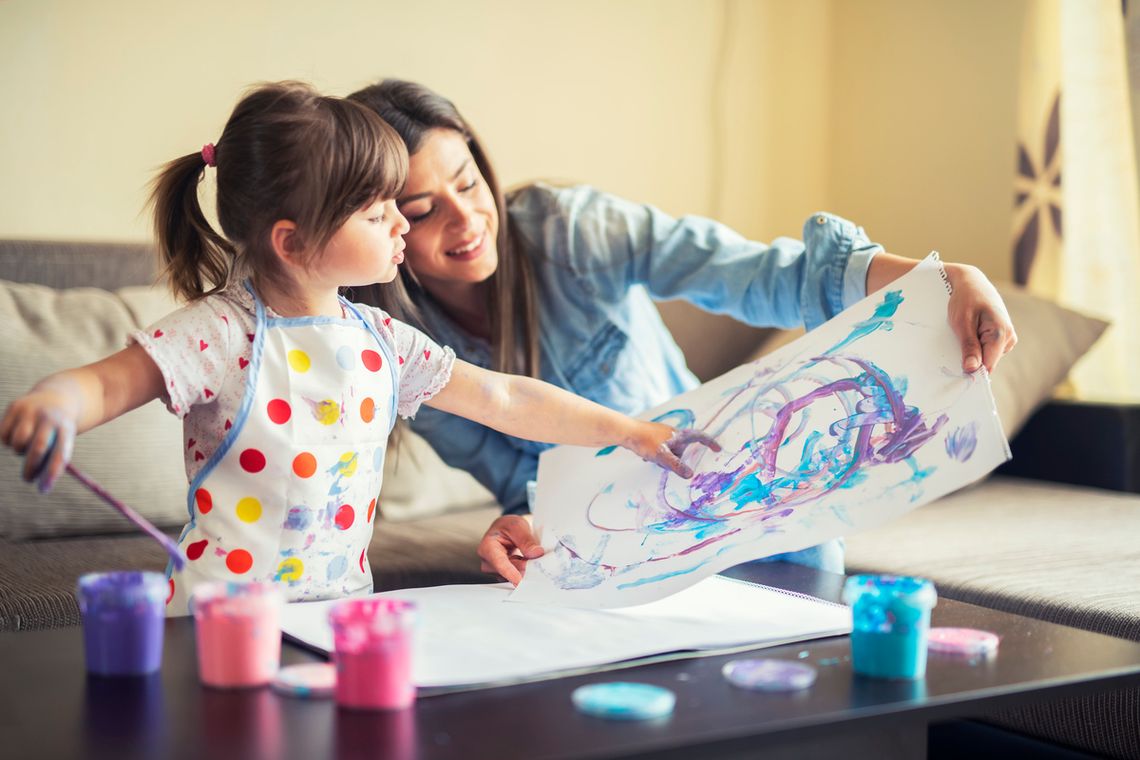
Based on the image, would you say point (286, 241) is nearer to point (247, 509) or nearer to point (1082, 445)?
point (247, 509)

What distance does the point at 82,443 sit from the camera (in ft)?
5.06

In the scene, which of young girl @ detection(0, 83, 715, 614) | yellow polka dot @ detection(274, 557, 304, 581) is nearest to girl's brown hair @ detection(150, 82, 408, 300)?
young girl @ detection(0, 83, 715, 614)

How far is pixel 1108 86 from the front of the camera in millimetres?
2156

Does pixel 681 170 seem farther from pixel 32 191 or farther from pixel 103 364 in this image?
pixel 103 364

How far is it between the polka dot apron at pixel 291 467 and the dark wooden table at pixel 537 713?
0.52 ft

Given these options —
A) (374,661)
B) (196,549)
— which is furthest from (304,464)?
(374,661)

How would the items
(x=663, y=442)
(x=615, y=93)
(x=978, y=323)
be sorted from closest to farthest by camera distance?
1. (x=978, y=323)
2. (x=663, y=442)
3. (x=615, y=93)

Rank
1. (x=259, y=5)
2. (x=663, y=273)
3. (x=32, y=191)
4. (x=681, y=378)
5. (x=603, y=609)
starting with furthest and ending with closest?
1. (x=259, y=5)
2. (x=32, y=191)
3. (x=681, y=378)
4. (x=663, y=273)
5. (x=603, y=609)

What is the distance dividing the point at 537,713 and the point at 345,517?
388 mm

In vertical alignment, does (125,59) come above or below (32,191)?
above

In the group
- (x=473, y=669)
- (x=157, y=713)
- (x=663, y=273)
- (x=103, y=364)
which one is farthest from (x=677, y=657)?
(x=663, y=273)

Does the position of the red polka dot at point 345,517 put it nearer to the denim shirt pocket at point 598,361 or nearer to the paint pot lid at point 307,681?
the paint pot lid at point 307,681

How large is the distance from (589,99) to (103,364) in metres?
1.76

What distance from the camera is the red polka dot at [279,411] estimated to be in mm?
922
